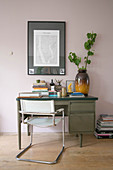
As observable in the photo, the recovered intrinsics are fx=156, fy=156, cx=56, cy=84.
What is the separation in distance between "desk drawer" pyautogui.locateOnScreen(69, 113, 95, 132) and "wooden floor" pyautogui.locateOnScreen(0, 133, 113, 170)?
0.28 metres

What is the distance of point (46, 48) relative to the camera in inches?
113

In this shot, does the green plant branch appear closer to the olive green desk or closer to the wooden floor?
the olive green desk

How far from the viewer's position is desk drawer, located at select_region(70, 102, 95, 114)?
2312 mm

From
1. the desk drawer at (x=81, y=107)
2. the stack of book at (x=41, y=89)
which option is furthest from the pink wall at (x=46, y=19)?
the desk drawer at (x=81, y=107)

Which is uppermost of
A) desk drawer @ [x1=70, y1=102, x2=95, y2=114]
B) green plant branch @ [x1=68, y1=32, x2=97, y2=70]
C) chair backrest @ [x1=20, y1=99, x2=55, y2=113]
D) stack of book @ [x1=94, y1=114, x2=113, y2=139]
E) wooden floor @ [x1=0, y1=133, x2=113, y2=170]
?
green plant branch @ [x1=68, y1=32, x2=97, y2=70]

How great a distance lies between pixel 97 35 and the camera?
2916 mm

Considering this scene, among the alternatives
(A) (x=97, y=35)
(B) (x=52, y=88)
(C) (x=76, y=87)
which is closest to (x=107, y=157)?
(C) (x=76, y=87)

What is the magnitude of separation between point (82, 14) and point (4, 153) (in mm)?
2663

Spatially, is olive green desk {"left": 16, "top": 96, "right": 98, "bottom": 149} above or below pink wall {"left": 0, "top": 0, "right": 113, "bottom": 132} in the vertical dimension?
below

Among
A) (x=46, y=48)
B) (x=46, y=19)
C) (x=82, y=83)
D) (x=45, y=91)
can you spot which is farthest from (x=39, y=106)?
(x=46, y=19)

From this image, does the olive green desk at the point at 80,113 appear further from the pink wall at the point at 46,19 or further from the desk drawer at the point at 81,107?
the pink wall at the point at 46,19

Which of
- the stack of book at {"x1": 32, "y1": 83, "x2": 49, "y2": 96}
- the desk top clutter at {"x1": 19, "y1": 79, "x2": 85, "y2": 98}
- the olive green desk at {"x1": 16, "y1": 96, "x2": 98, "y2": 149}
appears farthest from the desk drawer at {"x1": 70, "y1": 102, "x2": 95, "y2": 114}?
the stack of book at {"x1": 32, "y1": 83, "x2": 49, "y2": 96}

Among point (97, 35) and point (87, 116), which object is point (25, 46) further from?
point (87, 116)

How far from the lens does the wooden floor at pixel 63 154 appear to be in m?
1.81
